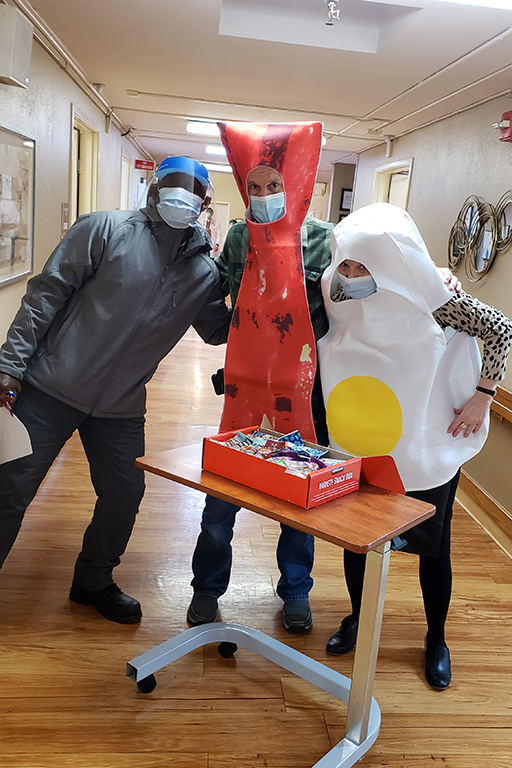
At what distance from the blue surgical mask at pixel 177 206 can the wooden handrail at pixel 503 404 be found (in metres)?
2.00

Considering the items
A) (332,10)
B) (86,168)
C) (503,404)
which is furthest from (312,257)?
(86,168)

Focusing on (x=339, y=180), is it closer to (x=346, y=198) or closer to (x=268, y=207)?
(x=346, y=198)

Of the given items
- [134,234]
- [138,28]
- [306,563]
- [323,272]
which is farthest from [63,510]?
[138,28]

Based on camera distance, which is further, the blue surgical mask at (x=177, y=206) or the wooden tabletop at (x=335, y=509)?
the blue surgical mask at (x=177, y=206)

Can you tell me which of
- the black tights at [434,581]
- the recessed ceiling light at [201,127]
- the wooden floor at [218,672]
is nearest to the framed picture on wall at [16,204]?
the wooden floor at [218,672]

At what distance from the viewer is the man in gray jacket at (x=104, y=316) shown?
1706 millimetres

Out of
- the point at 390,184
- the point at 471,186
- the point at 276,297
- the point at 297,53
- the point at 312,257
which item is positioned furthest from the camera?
the point at 390,184

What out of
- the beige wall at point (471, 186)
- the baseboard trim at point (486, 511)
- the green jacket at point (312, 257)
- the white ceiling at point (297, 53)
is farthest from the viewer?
the beige wall at point (471, 186)

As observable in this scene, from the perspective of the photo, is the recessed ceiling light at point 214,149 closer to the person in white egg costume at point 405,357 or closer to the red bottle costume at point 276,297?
the red bottle costume at point 276,297

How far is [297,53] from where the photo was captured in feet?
11.4

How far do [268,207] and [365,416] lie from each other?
1.84 ft

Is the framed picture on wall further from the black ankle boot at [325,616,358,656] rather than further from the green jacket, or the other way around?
the black ankle boot at [325,616,358,656]

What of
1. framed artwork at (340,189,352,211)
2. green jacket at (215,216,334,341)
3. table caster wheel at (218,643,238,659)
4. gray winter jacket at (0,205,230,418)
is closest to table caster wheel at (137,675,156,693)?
table caster wheel at (218,643,238,659)

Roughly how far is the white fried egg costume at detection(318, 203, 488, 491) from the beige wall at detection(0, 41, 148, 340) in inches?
79.6
